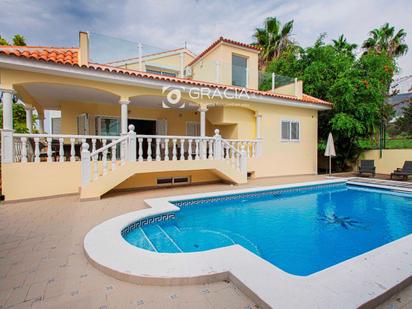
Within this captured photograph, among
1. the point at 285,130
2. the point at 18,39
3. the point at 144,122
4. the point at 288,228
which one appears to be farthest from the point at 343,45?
the point at 18,39

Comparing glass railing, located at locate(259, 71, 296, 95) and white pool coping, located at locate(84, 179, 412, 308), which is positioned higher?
glass railing, located at locate(259, 71, 296, 95)

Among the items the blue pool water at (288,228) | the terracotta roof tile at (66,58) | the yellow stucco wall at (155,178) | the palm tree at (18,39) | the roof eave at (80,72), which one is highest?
the palm tree at (18,39)

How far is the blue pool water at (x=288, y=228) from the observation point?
4.51 m

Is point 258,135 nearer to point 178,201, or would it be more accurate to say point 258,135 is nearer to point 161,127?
point 161,127

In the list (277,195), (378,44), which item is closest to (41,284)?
(277,195)

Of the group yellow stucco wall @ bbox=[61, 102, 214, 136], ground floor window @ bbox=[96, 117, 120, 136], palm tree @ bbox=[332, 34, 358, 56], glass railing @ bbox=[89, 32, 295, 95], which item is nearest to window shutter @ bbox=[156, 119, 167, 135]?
yellow stucco wall @ bbox=[61, 102, 214, 136]

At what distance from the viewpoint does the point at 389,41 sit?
24266 mm

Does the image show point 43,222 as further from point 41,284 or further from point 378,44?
point 378,44

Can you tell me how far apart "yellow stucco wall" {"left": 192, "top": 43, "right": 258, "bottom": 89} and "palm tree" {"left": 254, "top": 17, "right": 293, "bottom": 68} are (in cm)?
1221

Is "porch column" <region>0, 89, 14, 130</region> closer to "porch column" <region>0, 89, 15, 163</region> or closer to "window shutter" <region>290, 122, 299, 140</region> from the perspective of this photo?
"porch column" <region>0, 89, 15, 163</region>

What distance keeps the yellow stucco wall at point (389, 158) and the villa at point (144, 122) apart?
455 cm

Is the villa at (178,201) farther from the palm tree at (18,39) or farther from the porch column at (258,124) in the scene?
the palm tree at (18,39)

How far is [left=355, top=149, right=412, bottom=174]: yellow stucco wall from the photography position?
14195 millimetres

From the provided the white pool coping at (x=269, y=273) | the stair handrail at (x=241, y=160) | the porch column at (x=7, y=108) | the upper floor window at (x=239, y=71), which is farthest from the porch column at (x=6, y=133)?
the upper floor window at (x=239, y=71)
